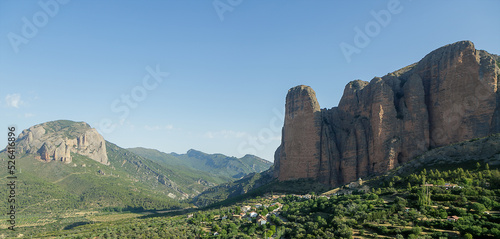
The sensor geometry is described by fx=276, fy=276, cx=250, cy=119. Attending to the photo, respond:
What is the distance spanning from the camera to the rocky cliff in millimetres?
56500

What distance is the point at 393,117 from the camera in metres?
66.0

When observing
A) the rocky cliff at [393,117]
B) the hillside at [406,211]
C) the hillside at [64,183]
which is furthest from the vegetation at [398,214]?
the hillside at [64,183]

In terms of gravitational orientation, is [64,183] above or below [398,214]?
below

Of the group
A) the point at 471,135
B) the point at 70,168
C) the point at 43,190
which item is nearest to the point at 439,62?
the point at 471,135

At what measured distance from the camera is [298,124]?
265ft

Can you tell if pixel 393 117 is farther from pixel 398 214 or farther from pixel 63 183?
pixel 63 183

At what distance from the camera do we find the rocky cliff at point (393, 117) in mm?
56500

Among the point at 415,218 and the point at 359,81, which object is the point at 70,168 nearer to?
the point at 359,81

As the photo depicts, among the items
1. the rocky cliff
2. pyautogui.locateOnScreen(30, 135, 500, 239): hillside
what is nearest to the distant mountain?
pyautogui.locateOnScreen(30, 135, 500, 239): hillside

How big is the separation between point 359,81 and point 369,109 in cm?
1276

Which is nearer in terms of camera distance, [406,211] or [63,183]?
[406,211]

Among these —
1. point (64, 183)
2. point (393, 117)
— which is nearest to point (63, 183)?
point (64, 183)

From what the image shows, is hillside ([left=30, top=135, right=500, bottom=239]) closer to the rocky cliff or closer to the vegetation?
the vegetation

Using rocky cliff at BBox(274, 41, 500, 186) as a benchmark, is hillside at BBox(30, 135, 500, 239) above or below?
below
